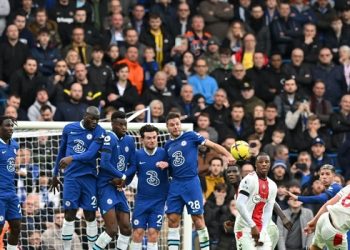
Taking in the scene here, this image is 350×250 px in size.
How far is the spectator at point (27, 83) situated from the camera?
25062 millimetres

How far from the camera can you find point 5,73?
2558 cm

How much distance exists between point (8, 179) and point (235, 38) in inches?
332

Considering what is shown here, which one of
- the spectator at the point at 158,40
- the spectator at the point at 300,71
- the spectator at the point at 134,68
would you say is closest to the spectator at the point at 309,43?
the spectator at the point at 300,71

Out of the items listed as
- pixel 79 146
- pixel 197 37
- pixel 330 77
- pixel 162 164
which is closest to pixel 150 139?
pixel 162 164

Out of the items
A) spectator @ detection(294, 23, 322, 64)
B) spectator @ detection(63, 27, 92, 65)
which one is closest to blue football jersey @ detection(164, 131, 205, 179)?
spectator @ detection(63, 27, 92, 65)

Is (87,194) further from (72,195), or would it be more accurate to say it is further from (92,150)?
(92,150)

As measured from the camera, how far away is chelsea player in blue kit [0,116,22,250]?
20344mm

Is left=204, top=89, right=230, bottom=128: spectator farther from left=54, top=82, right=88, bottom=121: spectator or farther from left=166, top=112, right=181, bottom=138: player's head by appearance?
left=166, top=112, right=181, bottom=138: player's head

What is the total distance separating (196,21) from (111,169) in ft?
24.2

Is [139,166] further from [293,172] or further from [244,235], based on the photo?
[293,172]

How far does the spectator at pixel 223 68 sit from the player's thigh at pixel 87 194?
21.4ft

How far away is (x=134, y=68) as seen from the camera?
86.5 ft

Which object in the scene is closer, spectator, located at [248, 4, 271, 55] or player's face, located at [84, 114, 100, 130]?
player's face, located at [84, 114, 100, 130]

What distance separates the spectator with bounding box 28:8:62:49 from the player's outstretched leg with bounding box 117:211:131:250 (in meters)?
6.16
